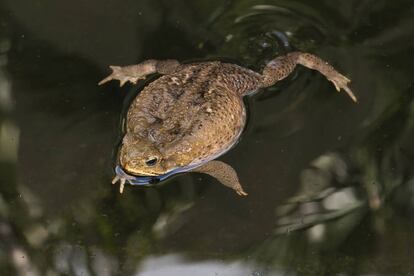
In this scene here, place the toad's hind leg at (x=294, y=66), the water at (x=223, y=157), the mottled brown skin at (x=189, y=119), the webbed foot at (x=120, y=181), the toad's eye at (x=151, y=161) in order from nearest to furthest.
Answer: the toad's eye at (x=151, y=161)
the mottled brown skin at (x=189, y=119)
the water at (x=223, y=157)
the webbed foot at (x=120, y=181)
the toad's hind leg at (x=294, y=66)

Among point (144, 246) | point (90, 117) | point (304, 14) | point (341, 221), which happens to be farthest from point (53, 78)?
point (341, 221)

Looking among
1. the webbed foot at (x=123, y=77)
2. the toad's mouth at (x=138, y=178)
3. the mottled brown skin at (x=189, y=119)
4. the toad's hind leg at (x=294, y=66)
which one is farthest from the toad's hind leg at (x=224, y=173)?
the webbed foot at (x=123, y=77)

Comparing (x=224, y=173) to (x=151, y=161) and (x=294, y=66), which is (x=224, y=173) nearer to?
(x=151, y=161)

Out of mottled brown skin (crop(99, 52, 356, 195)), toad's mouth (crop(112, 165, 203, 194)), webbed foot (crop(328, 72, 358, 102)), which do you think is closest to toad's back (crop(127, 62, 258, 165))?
mottled brown skin (crop(99, 52, 356, 195))

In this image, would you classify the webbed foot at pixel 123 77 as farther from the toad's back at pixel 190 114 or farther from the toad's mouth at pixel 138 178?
the toad's mouth at pixel 138 178

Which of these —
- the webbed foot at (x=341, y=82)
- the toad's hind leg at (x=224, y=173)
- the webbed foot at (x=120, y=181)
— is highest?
the webbed foot at (x=341, y=82)

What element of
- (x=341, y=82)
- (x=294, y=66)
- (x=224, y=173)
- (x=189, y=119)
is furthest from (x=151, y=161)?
(x=341, y=82)
